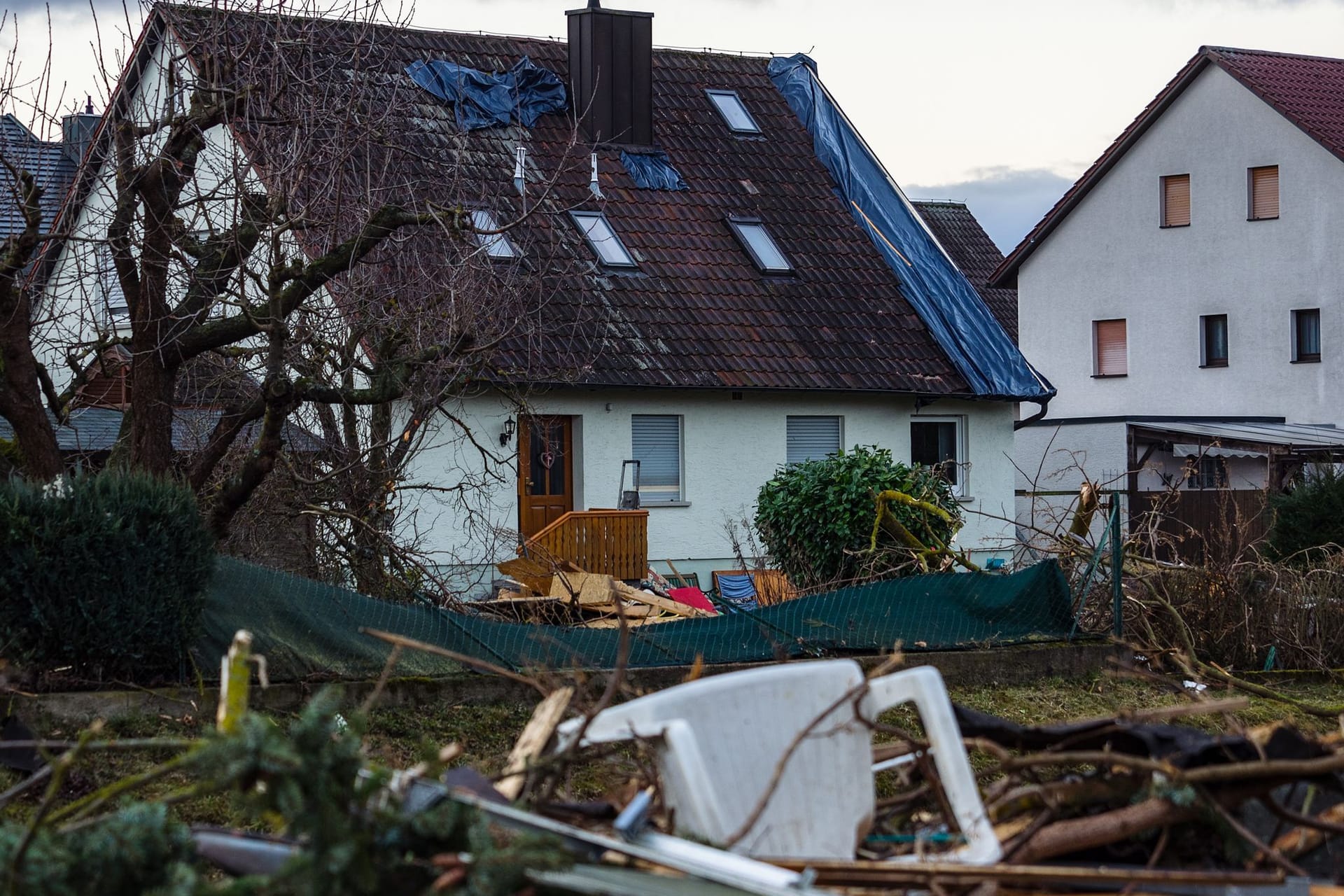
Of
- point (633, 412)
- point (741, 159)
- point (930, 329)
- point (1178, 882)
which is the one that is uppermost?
point (741, 159)

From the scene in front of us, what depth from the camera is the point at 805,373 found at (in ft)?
70.3

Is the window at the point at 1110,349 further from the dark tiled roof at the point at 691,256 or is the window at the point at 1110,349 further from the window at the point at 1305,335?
the dark tiled roof at the point at 691,256

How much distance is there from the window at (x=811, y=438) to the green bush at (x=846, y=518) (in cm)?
713

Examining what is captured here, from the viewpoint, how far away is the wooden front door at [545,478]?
20.2 metres

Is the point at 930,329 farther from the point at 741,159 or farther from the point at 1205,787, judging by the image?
the point at 1205,787

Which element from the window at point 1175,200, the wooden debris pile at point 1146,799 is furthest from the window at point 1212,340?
the wooden debris pile at point 1146,799

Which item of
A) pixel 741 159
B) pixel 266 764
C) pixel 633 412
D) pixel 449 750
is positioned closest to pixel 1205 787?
pixel 449 750

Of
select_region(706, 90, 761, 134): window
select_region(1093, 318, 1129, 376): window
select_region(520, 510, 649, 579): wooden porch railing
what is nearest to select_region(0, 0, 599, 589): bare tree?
select_region(520, 510, 649, 579): wooden porch railing

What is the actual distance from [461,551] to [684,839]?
595 inches

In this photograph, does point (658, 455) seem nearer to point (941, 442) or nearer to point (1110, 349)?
point (941, 442)

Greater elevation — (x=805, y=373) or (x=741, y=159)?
(x=741, y=159)

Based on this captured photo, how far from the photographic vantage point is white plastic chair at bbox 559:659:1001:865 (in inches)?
170

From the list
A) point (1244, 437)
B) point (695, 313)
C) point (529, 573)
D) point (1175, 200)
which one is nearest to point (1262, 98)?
point (1175, 200)

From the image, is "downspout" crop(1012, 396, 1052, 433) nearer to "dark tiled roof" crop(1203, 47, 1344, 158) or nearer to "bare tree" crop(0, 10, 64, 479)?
"dark tiled roof" crop(1203, 47, 1344, 158)
